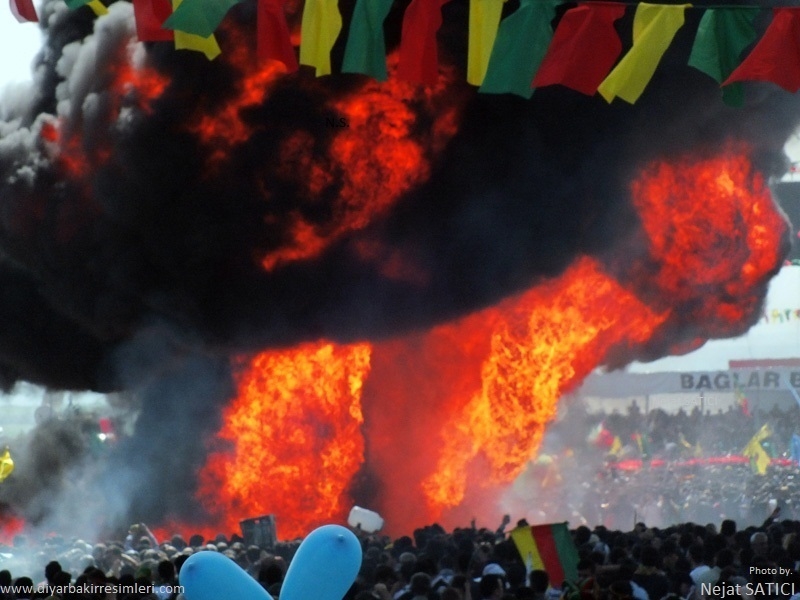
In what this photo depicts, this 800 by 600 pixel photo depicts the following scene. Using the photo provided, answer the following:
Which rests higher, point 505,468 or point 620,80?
point 620,80

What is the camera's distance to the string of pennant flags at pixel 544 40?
514 inches

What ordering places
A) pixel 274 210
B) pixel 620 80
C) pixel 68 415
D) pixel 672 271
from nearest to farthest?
pixel 620 80
pixel 274 210
pixel 672 271
pixel 68 415

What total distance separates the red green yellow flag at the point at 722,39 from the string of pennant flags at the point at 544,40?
1 cm

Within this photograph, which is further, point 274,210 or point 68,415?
point 68,415

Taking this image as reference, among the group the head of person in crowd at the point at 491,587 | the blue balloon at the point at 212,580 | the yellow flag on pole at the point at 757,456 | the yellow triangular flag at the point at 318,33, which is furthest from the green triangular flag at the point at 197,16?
the yellow flag on pole at the point at 757,456

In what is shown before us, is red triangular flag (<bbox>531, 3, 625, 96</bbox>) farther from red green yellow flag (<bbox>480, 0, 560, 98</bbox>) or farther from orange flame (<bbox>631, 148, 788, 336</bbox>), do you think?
orange flame (<bbox>631, 148, 788, 336</bbox>)

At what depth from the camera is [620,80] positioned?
43.4ft

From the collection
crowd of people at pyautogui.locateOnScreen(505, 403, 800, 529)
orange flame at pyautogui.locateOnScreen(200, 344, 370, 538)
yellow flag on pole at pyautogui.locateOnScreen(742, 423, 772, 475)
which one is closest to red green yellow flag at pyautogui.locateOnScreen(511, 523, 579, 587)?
crowd of people at pyautogui.locateOnScreen(505, 403, 800, 529)

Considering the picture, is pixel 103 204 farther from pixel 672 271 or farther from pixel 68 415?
pixel 672 271

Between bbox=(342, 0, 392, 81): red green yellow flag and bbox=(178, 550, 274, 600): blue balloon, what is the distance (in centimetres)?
716

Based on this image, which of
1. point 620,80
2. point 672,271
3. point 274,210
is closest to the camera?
point 620,80

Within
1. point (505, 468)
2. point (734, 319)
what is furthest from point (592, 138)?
point (505, 468)

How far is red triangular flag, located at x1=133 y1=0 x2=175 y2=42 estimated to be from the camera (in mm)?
14023

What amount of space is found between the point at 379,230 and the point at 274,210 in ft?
5.40
